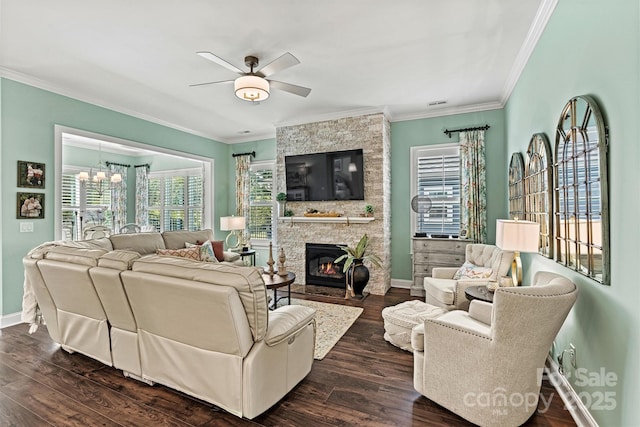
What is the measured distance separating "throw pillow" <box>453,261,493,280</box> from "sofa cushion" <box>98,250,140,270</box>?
358cm

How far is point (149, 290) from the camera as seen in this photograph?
1.96 m

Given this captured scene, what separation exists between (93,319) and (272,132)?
4.98 meters

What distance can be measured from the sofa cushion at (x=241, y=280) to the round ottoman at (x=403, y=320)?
1.63m

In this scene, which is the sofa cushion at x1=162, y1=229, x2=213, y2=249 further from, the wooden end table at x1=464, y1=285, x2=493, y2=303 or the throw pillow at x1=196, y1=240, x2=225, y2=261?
the wooden end table at x1=464, y1=285, x2=493, y2=303

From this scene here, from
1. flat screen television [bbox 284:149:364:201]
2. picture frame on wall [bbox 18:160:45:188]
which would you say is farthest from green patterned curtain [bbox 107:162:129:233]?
flat screen television [bbox 284:149:364:201]

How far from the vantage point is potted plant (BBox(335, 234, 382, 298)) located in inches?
186

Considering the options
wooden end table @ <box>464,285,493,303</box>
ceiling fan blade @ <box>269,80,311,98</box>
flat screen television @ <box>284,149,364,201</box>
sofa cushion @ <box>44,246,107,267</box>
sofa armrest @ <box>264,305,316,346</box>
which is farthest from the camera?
flat screen television @ <box>284,149,364,201</box>

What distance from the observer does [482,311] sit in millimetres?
2189

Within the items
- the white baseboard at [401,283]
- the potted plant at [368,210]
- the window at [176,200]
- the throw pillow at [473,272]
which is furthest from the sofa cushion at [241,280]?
the window at [176,200]

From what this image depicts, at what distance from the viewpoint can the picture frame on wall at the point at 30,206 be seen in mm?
3707

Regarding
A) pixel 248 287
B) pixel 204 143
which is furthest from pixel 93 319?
pixel 204 143

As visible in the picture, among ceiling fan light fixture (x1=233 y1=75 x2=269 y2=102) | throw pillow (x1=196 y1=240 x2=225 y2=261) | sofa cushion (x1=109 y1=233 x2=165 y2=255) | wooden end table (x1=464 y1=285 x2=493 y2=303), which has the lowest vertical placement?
wooden end table (x1=464 y1=285 x2=493 y2=303)

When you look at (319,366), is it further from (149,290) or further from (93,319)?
(93,319)

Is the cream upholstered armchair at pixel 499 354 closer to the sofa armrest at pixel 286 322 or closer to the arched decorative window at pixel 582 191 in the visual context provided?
the arched decorative window at pixel 582 191
